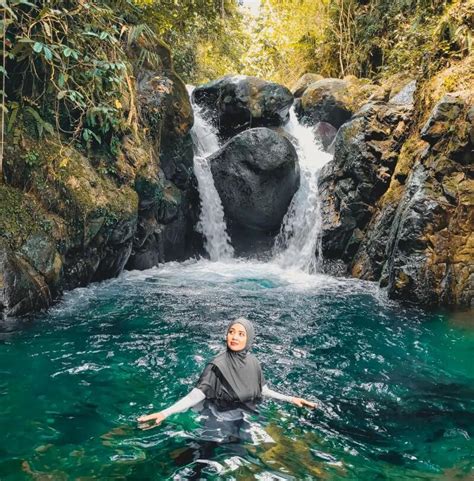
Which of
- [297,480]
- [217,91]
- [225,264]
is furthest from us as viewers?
[217,91]

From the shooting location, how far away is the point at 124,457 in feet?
11.0

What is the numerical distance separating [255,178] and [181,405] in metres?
9.29

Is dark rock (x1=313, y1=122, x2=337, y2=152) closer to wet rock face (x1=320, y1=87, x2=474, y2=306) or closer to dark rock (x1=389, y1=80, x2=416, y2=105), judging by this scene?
dark rock (x1=389, y1=80, x2=416, y2=105)

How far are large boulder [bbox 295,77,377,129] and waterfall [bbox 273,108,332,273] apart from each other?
2585 millimetres

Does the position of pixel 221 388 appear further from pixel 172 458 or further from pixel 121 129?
pixel 121 129

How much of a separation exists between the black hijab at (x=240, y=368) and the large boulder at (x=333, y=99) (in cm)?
1347

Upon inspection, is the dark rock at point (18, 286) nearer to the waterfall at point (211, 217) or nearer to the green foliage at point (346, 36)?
the waterfall at point (211, 217)

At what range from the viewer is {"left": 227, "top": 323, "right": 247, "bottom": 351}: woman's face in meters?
3.61

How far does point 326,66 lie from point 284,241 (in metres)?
10.4

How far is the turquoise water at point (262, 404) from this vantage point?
3348 millimetres

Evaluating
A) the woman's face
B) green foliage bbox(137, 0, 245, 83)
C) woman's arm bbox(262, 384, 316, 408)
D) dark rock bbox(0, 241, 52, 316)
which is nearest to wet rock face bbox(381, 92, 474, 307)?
woman's arm bbox(262, 384, 316, 408)

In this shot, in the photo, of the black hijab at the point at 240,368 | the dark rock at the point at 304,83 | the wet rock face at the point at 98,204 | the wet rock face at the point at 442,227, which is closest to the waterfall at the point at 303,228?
the wet rock face at the point at 98,204

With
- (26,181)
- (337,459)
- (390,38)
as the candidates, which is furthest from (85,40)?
(390,38)

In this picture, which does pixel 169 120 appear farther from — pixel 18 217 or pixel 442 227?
pixel 442 227
